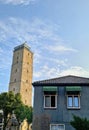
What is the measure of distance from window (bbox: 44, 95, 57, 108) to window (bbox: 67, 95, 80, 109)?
4.64 ft

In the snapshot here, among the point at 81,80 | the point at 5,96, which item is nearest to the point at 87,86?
the point at 81,80

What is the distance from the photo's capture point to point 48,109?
2355 cm

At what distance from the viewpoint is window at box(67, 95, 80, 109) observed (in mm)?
23531

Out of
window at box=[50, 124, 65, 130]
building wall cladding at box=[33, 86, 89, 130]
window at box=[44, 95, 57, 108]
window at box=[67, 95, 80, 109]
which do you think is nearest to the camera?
window at box=[50, 124, 65, 130]

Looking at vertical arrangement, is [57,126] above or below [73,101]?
below

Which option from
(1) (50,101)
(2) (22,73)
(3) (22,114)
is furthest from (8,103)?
(2) (22,73)

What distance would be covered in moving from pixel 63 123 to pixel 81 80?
5.15 metres

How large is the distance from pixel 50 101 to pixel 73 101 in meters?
2.34

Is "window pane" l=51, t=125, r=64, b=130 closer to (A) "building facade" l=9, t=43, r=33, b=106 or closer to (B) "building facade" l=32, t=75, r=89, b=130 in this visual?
(B) "building facade" l=32, t=75, r=89, b=130

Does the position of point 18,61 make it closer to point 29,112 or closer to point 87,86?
point 29,112

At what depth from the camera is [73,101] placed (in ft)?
78.0

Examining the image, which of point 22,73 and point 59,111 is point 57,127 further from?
point 22,73

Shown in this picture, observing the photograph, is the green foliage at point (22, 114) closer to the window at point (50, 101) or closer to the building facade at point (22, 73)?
the window at point (50, 101)

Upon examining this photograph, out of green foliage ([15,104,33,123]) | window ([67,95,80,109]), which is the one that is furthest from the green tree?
window ([67,95,80,109])
